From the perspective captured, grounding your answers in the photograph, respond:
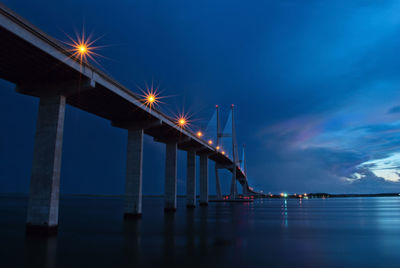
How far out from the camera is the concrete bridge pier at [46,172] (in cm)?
1975

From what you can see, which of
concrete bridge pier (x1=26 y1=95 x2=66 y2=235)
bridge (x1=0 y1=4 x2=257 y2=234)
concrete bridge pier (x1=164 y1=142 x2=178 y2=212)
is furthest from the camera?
concrete bridge pier (x1=164 y1=142 x2=178 y2=212)

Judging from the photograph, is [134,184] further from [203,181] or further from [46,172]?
[203,181]

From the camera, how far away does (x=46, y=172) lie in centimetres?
2023

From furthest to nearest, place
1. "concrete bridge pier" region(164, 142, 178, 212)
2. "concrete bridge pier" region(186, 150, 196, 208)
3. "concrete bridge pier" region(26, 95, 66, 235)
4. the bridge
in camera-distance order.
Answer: "concrete bridge pier" region(186, 150, 196, 208) < "concrete bridge pier" region(164, 142, 178, 212) < "concrete bridge pier" region(26, 95, 66, 235) < the bridge

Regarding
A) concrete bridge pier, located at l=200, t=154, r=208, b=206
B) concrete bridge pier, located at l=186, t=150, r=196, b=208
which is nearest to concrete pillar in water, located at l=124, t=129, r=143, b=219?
concrete bridge pier, located at l=186, t=150, r=196, b=208

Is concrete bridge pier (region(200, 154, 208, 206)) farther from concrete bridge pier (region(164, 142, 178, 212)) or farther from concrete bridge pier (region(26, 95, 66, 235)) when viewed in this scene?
concrete bridge pier (region(26, 95, 66, 235))

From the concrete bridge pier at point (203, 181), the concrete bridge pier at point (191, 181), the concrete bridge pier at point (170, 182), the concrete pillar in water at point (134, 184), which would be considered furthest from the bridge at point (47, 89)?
the concrete bridge pier at point (203, 181)

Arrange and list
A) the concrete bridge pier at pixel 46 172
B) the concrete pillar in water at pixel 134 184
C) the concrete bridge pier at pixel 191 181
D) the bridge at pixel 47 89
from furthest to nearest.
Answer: the concrete bridge pier at pixel 191 181, the concrete pillar in water at pixel 134 184, the concrete bridge pier at pixel 46 172, the bridge at pixel 47 89

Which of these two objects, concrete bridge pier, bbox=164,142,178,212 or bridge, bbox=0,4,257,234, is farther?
concrete bridge pier, bbox=164,142,178,212

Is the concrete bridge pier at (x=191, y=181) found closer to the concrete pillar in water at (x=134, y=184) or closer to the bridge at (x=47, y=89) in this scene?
the concrete pillar in water at (x=134, y=184)

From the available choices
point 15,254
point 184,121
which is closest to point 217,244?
point 15,254

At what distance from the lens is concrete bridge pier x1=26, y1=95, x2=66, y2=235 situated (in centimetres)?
1975

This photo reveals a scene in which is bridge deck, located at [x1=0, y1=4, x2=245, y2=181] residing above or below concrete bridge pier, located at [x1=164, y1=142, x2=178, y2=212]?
above

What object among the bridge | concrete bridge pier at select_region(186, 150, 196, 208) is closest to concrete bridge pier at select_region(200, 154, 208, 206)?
concrete bridge pier at select_region(186, 150, 196, 208)
